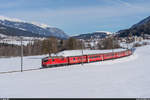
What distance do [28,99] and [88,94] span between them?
4672 millimetres

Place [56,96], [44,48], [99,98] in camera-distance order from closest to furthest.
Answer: [99,98] < [56,96] < [44,48]

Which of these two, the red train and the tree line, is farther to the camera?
the tree line

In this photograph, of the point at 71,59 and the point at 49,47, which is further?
the point at 49,47

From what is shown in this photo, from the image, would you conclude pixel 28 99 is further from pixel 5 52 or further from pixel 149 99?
pixel 5 52

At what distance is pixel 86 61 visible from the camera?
1809 inches

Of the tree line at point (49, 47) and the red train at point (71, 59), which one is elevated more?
the tree line at point (49, 47)

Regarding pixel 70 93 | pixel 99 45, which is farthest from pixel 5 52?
pixel 70 93

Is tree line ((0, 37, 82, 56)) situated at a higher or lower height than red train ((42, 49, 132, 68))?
higher

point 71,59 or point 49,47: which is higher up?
point 49,47

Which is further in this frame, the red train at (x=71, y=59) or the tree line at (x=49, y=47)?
the tree line at (x=49, y=47)

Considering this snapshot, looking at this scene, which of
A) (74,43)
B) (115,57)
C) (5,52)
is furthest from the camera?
(5,52)

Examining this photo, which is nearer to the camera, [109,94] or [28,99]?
[28,99]

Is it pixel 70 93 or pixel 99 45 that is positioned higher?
pixel 99 45

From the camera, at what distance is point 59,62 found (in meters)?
40.9
